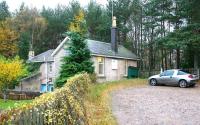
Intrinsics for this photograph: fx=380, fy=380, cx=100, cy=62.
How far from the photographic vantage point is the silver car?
100 ft

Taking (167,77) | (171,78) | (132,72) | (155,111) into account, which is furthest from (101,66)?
(155,111)

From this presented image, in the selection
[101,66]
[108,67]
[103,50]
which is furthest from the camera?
[103,50]

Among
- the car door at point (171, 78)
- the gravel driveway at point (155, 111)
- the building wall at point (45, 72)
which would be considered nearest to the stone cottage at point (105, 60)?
the building wall at point (45, 72)

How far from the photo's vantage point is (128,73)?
42.6 metres

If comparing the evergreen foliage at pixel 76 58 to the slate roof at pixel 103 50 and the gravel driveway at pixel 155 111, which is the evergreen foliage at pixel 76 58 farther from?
the gravel driveway at pixel 155 111

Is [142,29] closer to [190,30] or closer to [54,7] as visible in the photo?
[190,30]

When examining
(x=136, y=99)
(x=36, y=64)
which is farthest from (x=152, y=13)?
(x=136, y=99)

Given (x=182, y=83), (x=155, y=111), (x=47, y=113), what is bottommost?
(x=155, y=111)

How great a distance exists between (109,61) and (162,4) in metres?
8.97

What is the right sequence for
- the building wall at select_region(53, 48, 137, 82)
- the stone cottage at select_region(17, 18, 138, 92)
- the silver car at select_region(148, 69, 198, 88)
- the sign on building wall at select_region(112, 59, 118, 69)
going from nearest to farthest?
1. the silver car at select_region(148, 69, 198, 88)
2. the stone cottage at select_region(17, 18, 138, 92)
3. the building wall at select_region(53, 48, 137, 82)
4. the sign on building wall at select_region(112, 59, 118, 69)

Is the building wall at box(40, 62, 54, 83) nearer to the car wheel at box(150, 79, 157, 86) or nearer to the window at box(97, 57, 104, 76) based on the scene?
the window at box(97, 57, 104, 76)

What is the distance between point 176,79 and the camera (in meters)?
31.2

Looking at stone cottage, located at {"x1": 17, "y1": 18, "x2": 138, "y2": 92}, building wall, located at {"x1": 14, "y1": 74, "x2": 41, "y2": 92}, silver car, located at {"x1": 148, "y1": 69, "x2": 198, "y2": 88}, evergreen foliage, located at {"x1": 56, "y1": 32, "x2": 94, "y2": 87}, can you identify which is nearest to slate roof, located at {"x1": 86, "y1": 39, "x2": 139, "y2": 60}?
stone cottage, located at {"x1": 17, "y1": 18, "x2": 138, "y2": 92}

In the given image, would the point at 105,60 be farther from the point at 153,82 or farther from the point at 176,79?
the point at 176,79
